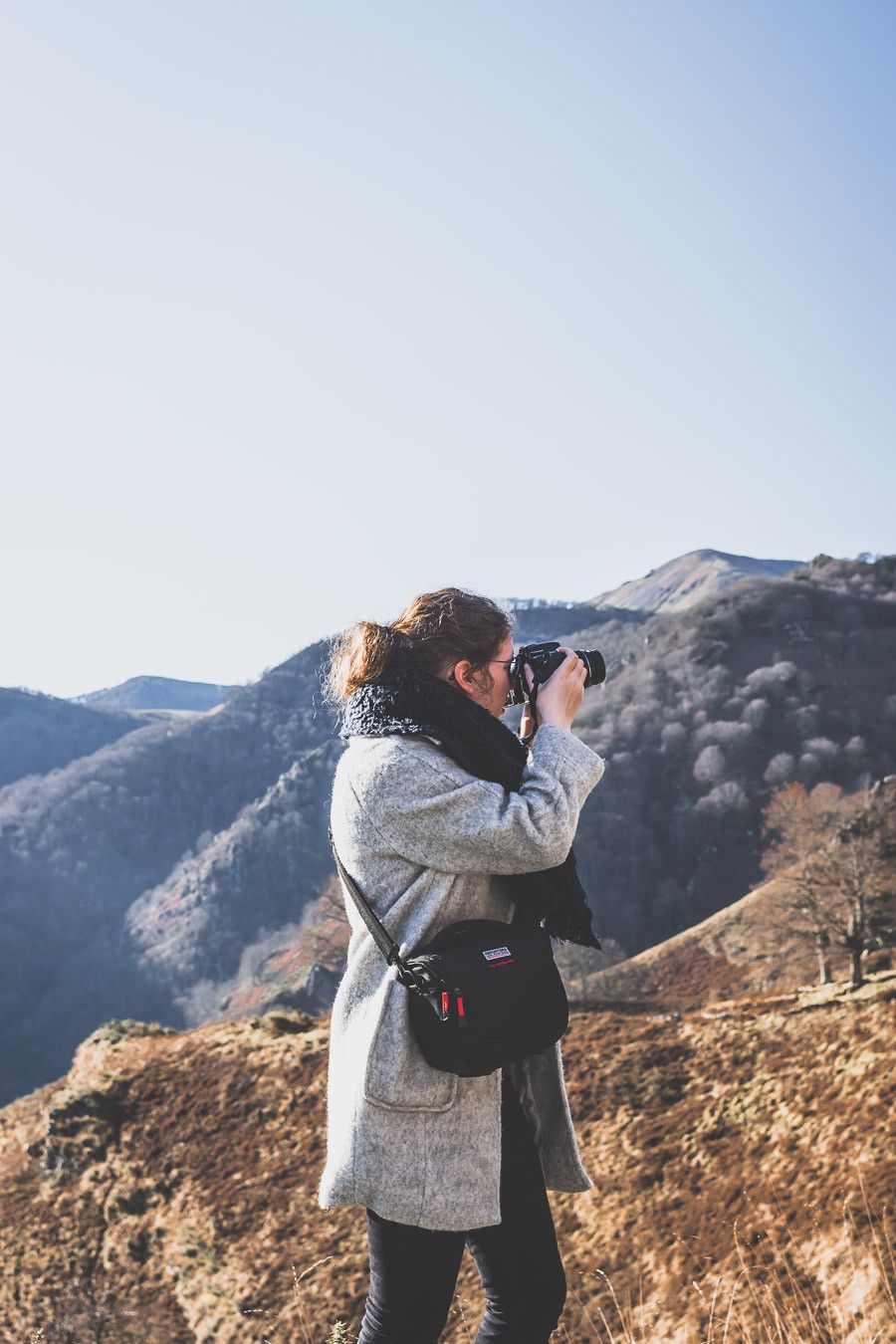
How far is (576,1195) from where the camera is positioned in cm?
861

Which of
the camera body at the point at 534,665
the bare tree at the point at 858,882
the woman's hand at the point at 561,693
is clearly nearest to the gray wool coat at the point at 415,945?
the woman's hand at the point at 561,693

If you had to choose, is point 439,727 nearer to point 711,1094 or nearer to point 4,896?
point 711,1094

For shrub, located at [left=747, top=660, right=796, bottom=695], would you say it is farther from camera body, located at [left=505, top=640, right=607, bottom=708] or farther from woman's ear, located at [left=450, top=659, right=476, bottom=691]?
woman's ear, located at [left=450, top=659, right=476, bottom=691]

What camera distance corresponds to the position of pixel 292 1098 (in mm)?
11258

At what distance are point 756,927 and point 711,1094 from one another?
97.3ft

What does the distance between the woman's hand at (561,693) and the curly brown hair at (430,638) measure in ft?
0.41

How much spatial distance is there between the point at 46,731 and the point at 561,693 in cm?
13855

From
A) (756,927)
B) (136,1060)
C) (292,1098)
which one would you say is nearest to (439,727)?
(292,1098)

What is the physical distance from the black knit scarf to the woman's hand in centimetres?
12

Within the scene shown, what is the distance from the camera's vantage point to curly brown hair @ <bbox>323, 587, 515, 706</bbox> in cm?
187

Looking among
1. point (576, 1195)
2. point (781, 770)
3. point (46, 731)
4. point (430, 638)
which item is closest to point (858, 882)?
Answer: point (576, 1195)

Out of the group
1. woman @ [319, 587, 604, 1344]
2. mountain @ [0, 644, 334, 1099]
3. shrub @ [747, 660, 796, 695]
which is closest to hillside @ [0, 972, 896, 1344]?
woman @ [319, 587, 604, 1344]

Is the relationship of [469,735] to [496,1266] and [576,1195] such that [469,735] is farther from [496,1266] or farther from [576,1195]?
[576,1195]

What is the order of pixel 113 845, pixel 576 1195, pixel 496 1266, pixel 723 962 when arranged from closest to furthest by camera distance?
pixel 496 1266 → pixel 576 1195 → pixel 723 962 → pixel 113 845
